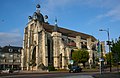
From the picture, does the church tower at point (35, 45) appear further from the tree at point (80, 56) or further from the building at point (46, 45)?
the tree at point (80, 56)

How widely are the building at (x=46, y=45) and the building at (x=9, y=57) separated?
24638mm

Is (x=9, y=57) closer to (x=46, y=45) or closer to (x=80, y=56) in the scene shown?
(x=46, y=45)

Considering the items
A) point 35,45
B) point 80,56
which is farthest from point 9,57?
point 80,56

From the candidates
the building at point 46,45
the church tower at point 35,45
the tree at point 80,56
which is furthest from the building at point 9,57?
the tree at point 80,56

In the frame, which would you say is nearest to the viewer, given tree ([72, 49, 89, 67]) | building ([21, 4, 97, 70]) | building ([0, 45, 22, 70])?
tree ([72, 49, 89, 67])

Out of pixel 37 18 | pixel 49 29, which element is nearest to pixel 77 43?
pixel 49 29

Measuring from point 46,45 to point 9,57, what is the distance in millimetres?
40245

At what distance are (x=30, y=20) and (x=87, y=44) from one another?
29598 mm

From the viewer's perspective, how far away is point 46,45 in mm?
84938

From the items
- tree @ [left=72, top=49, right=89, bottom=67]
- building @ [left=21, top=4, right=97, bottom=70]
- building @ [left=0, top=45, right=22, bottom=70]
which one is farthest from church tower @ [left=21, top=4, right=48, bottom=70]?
building @ [left=0, top=45, right=22, bottom=70]

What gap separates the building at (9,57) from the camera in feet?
374

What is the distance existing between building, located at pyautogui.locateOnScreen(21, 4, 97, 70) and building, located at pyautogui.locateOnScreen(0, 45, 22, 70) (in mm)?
24638

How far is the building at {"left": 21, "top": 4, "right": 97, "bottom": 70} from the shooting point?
85175 mm

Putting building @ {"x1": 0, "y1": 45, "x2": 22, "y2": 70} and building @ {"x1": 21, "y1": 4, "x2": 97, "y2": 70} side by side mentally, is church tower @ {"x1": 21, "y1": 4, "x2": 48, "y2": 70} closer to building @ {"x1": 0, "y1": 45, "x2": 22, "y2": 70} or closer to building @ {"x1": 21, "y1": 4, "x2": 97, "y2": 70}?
building @ {"x1": 21, "y1": 4, "x2": 97, "y2": 70}
